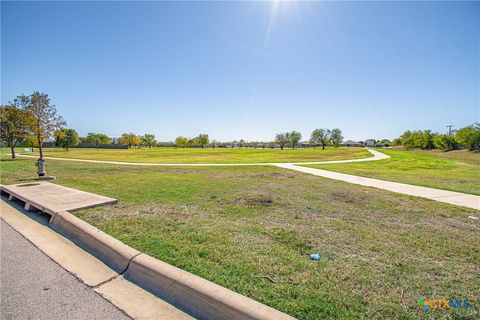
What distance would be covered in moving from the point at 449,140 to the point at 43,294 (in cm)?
8176

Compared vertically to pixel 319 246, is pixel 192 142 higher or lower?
higher

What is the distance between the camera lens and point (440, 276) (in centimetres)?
289

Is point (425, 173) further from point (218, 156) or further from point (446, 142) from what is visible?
point (446, 142)

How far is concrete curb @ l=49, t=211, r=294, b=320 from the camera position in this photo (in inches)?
87.0

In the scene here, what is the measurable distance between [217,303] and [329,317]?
41.5 inches

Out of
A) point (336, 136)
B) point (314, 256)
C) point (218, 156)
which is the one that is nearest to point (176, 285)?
point (314, 256)

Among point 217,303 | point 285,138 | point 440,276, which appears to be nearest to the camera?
point 217,303

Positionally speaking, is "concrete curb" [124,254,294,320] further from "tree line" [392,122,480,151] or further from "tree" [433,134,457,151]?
"tree" [433,134,457,151]

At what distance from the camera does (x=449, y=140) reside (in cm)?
6134

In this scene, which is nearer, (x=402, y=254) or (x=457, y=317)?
(x=457, y=317)

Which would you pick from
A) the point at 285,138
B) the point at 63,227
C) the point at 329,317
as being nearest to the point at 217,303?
the point at 329,317

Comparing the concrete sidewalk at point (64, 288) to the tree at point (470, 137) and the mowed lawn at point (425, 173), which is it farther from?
the tree at point (470, 137)

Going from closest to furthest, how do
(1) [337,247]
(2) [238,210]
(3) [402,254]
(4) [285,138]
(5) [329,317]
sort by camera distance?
(5) [329,317] → (3) [402,254] → (1) [337,247] → (2) [238,210] → (4) [285,138]

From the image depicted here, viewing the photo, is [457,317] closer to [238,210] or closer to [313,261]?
[313,261]
